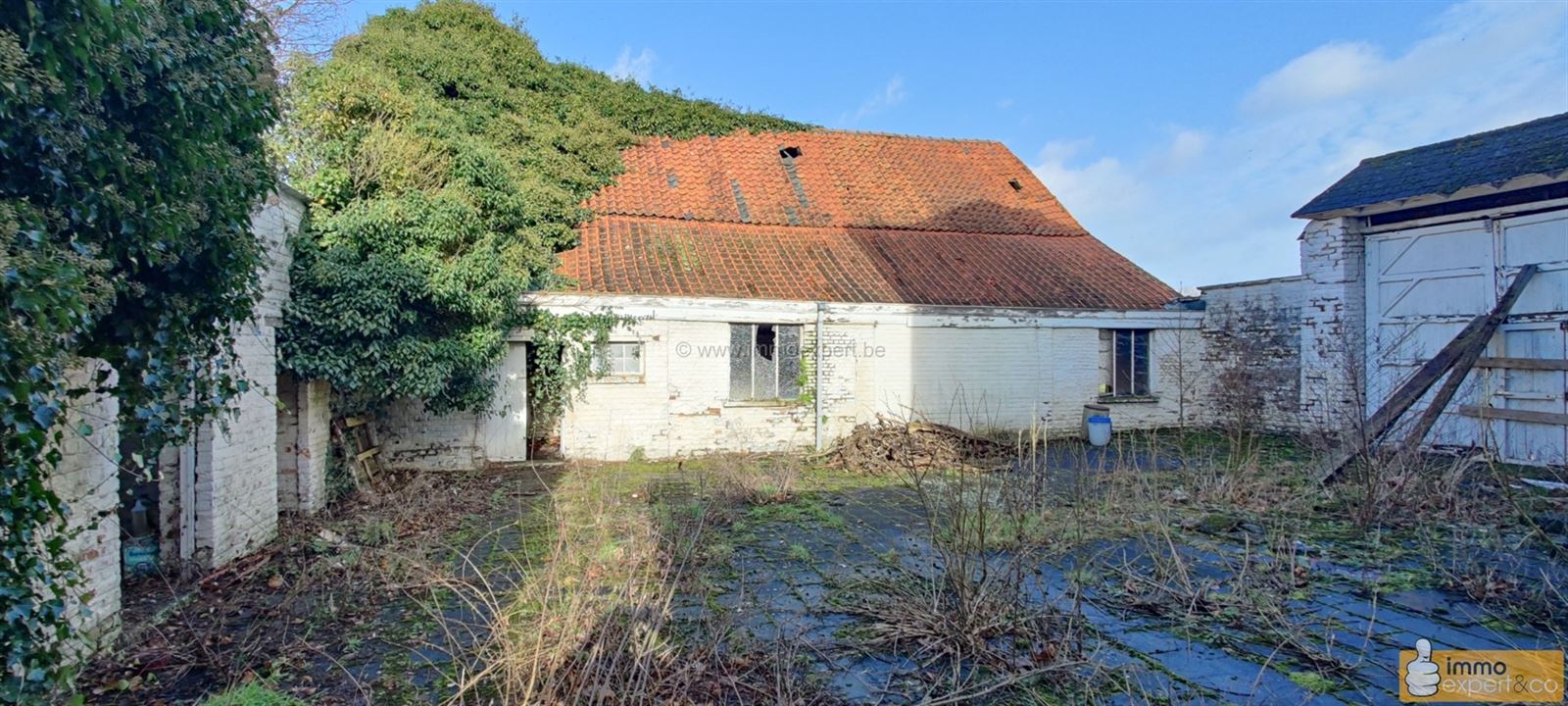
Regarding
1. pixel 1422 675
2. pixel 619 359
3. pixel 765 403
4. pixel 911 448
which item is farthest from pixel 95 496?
pixel 911 448

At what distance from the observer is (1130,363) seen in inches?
595

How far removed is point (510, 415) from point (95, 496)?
23.3ft

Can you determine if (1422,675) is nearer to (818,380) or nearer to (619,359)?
(818,380)

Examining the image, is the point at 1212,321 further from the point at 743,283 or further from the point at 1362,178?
the point at 743,283

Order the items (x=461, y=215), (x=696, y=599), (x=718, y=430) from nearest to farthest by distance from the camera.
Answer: (x=696, y=599), (x=461, y=215), (x=718, y=430)

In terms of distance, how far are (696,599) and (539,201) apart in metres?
9.25

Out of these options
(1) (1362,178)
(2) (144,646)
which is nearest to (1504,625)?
(2) (144,646)

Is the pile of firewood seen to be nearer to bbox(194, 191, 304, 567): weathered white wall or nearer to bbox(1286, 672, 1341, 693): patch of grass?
bbox(1286, 672, 1341, 693): patch of grass

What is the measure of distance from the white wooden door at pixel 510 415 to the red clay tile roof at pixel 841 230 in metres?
1.67

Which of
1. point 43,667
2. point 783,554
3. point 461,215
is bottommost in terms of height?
point 783,554

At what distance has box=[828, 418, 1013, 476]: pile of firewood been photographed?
37.1ft

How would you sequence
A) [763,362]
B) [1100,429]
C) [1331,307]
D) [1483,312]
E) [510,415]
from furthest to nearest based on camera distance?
[1100,429] → [763,362] → [1331,307] → [510,415] → [1483,312]

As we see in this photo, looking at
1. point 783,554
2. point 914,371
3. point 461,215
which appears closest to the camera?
point 783,554

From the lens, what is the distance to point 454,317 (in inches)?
392
